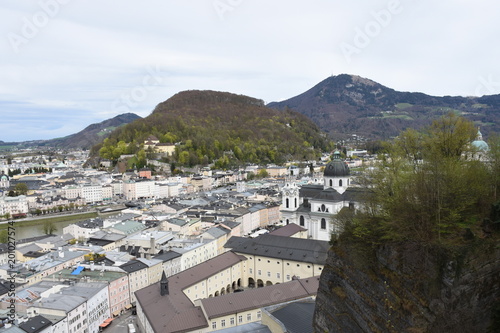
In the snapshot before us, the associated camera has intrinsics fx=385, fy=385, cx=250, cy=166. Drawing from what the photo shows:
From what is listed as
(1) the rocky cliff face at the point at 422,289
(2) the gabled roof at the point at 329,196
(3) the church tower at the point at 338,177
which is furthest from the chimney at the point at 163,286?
(3) the church tower at the point at 338,177

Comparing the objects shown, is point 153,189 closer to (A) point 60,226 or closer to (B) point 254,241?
(A) point 60,226

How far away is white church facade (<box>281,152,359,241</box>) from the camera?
107 feet

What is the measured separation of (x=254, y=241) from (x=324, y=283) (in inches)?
652

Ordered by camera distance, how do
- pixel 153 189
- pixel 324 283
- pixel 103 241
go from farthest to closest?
pixel 153 189
pixel 103 241
pixel 324 283

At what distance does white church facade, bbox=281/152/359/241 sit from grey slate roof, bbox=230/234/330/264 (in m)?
5.72

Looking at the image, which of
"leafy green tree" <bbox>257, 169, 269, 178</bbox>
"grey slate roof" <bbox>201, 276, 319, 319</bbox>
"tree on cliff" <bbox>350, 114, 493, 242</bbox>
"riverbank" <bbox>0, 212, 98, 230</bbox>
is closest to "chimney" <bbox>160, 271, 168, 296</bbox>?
"grey slate roof" <bbox>201, 276, 319, 319</bbox>

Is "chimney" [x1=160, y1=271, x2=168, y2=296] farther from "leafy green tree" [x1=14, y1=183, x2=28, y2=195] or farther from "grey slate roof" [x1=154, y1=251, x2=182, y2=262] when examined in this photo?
"leafy green tree" [x1=14, y1=183, x2=28, y2=195]

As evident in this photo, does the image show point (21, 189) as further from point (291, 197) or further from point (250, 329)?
point (250, 329)

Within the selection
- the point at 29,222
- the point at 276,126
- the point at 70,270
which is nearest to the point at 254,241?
the point at 70,270

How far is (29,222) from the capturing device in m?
53.8

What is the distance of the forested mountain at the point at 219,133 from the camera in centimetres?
10081

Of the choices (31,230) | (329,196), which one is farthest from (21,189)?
(329,196)

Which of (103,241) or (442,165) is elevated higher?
(442,165)

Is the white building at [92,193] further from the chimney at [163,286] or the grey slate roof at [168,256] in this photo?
the chimney at [163,286]
